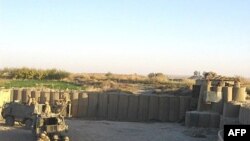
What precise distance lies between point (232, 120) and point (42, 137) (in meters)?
8.17

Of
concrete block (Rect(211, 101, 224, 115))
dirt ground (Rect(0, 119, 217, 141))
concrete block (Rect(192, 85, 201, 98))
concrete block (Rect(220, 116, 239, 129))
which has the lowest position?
dirt ground (Rect(0, 119, 217, 141))

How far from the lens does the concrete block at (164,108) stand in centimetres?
2612

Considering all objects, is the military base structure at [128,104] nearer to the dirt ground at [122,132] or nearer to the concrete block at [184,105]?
the concrete block at [184,105]

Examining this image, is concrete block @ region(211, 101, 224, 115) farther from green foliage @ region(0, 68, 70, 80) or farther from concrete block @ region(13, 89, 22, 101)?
green foliage @ region(0, 68, 70, 80)

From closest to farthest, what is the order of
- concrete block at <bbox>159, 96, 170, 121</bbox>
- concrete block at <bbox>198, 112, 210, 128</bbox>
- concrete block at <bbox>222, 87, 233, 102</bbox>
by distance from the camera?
concrete block at <bbox>198, 112, 210, 128</bbox> → concrete block at <bbox>222, 87, 233, 102</bbox> → concrete block at <bbox>159, 96, 170, 121</bbox>

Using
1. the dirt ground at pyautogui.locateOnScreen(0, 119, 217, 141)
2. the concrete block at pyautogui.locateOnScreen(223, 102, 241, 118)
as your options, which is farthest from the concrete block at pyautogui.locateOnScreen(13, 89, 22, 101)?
the concrete block at pyautogui.locateOnScreen(223, 102, 241, 118)

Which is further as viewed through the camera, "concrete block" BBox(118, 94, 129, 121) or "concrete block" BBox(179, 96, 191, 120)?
"concrete block" BBox(118, 94, 129, 121)

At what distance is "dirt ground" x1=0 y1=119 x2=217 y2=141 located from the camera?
764 inches

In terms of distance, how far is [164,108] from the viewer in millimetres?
26203

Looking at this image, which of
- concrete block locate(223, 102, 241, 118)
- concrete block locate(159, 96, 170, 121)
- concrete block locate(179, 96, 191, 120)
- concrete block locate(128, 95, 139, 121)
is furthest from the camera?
concrete block locate(128, 95, 139, 121)

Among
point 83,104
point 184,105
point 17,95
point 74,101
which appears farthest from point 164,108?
point 17,95

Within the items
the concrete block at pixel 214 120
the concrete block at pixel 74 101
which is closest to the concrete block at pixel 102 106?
the concrete block at pixel 74 101

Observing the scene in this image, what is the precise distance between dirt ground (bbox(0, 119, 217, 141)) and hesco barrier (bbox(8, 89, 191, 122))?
194cm

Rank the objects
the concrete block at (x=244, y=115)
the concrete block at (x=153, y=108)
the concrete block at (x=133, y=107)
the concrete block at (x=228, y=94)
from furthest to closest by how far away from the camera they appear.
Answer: the concrete block at (x=133, y=107) < the concrete block at (x=153, y=108) < the concrete block at (x=228, y=94) < the concrete block at (x=244, y=115)
